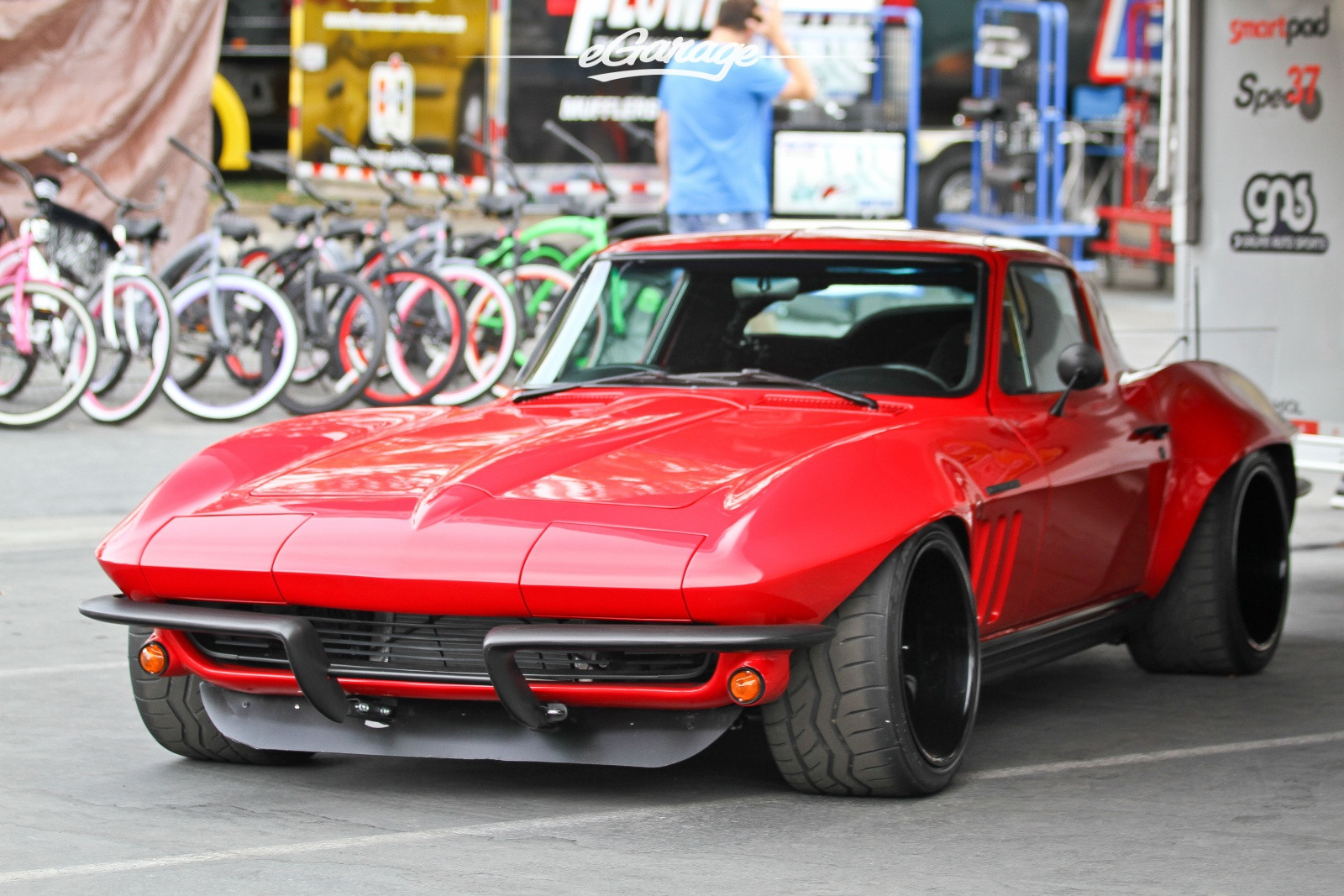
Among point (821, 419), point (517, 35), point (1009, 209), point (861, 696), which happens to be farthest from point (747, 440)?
point (1009, 209)

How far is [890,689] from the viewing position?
14.5 feet

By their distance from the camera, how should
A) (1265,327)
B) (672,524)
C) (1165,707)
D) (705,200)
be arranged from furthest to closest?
(705,200), (1265,327), (1165,707), (672,524)

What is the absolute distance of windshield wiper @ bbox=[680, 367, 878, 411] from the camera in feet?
17.5

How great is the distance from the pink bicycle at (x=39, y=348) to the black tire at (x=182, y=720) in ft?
19.7

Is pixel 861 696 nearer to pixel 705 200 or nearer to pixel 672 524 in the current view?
pixel 672 524

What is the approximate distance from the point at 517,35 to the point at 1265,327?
1045cm

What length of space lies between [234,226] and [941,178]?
1068 centimetres

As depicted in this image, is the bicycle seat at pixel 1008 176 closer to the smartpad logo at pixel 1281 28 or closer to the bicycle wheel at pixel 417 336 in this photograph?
the bicycle wheel at pixel 417 336

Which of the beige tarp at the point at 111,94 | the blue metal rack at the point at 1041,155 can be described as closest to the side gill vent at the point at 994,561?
the beige tarp at the point at 111,94

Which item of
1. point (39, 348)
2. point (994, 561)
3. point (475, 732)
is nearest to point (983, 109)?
point (39, 348)

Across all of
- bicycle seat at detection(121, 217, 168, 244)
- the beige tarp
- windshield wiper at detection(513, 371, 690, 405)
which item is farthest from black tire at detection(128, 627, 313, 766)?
the beige tarp

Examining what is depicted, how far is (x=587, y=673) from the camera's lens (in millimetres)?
4371

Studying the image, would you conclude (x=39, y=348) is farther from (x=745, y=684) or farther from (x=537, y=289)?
(x=745, y=684)

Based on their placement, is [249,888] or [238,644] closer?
[249,888]
